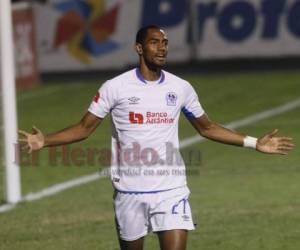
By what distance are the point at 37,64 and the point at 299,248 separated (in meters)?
18.2

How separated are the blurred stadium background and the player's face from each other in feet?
10.8

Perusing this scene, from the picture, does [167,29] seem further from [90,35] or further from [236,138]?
[236,138]

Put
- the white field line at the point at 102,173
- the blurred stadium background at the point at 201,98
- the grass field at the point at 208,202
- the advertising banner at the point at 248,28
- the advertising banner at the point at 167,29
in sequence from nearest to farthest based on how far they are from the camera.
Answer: the grass field at the point at 208,202 → the blurred stadium background at the point at 201,98 → the white field line at the point at 102,173 → the advertising banner at the point at 248,28 → the advertising banner at the point at 167,29

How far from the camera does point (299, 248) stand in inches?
460

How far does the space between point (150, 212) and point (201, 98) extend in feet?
51.9

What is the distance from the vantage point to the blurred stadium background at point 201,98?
13055mm

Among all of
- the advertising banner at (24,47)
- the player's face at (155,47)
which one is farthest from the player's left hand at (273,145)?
the advertising banner at (24,47)

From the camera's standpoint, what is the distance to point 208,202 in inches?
571

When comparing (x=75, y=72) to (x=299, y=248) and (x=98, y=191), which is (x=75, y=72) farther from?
(x=299, y=248)

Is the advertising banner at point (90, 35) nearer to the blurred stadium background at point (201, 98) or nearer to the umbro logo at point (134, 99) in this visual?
the blurred stadium background at point (201, 98)

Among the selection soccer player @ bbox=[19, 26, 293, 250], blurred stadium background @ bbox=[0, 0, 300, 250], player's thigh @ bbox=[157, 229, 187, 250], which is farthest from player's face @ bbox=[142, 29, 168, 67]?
blurred stadium background @ bbox=[0, 0, 300, 250]

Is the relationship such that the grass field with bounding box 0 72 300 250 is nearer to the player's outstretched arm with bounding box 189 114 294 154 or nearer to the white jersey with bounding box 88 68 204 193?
the player's outstretched arm with bounding box 189 114 294 154

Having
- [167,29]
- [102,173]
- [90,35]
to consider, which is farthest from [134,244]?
[167,29]

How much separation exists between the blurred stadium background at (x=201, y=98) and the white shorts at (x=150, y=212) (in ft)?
8.85
